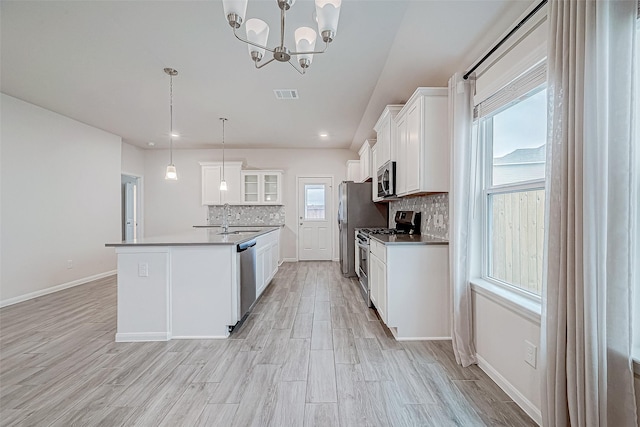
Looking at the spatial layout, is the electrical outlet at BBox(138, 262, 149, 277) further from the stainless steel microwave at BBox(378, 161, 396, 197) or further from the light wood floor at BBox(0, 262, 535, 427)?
the stainless steel microwave at BBox(378, 161, 396, 197)

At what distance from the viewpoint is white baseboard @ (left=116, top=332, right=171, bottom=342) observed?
2463mm

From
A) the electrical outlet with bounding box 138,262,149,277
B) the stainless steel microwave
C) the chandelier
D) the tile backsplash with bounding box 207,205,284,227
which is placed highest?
the chandelier

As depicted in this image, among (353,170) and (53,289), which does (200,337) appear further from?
(353,170)

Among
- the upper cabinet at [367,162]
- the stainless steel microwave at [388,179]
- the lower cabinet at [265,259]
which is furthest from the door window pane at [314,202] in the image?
the stainless steel microwave at [388,179]

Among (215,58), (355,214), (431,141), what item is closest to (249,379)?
(431,141)

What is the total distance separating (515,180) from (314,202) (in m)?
4.78

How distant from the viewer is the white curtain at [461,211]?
212 centimetres

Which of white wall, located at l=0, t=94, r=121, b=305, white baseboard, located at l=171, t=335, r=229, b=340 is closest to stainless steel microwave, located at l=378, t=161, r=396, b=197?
white baseboard, located at l=171, t=335, r=229, b=340

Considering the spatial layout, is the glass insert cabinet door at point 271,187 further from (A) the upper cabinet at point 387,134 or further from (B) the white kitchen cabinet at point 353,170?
(A) the upper cabinet at point 387,134

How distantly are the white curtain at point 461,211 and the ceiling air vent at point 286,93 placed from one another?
189 cm

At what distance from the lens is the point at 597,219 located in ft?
3.47

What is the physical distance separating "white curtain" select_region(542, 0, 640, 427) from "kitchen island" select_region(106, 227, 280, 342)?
2.31 meters

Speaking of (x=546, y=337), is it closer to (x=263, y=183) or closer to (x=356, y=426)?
(x=356, y=426)

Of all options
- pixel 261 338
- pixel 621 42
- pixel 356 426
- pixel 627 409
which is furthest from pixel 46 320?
pixel 621 42
